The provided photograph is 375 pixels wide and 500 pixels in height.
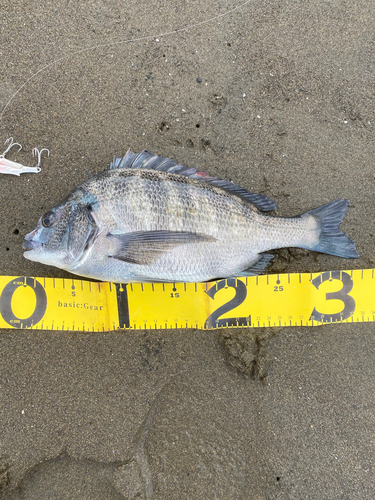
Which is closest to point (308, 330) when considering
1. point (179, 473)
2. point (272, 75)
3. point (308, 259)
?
point (308, 259)

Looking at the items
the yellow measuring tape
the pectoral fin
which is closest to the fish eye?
the pectoral fin


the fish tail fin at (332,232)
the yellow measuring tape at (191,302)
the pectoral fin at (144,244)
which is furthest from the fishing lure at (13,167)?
the fish tail fin at (332,232)

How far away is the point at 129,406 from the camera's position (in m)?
2.35

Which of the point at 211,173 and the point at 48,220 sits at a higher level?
the point at 211,173

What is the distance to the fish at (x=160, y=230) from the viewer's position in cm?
208

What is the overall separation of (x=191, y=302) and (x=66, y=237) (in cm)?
109

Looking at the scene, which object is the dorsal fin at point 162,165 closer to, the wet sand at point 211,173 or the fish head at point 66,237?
the wet sand at point 211,173

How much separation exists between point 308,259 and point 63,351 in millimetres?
2229

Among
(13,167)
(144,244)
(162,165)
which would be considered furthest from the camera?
(13,167)

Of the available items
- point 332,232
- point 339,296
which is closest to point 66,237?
point 332,232

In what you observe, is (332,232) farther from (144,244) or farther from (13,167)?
(13,167)

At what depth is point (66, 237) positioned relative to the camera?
81.8 inches

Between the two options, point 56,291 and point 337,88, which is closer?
point 56,291

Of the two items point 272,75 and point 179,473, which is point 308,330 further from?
point 272,75
